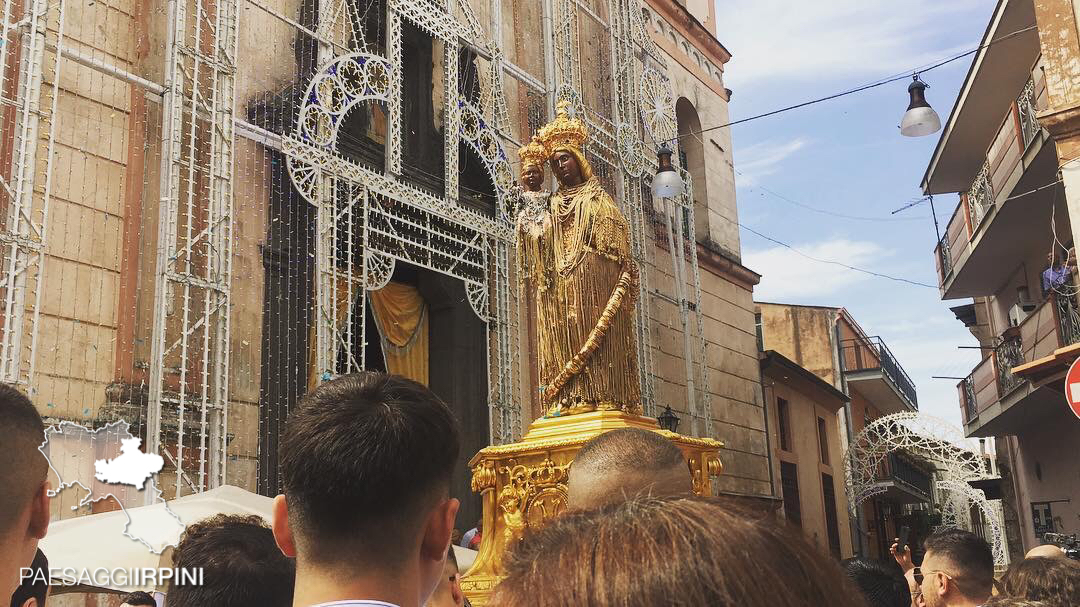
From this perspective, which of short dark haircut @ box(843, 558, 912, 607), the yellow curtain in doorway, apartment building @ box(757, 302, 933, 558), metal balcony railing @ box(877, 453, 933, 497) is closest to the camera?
short dark haircut @ box(843, 558, 912, 607)

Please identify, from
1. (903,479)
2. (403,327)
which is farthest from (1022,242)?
(903,479)

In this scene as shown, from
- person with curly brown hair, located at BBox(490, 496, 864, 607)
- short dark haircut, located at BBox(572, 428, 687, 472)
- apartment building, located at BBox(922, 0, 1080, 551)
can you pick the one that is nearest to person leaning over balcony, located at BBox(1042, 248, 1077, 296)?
apartment building, located at BBox(922, 0, 1080, 551)

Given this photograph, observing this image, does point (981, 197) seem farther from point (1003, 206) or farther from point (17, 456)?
point (17, 456)

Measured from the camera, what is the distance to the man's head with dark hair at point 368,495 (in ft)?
5.72

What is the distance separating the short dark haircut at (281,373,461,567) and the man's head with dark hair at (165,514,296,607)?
357mm

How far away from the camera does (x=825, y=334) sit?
29.7m

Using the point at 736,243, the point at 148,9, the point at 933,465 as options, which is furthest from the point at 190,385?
the point at 933,465

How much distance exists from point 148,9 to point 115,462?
158 inches

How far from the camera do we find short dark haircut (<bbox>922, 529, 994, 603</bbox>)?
3.90 metres

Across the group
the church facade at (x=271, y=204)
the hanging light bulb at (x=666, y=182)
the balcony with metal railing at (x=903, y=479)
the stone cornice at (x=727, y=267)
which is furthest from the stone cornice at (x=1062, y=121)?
the balcony with metal railing at (x=903, y=479)

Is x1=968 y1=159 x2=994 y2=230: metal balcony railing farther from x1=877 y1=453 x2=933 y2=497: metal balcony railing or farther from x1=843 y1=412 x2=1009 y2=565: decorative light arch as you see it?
x1=877 y1=453 x2=933 y2=497: metal balcony railing

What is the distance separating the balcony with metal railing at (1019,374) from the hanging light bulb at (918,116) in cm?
378

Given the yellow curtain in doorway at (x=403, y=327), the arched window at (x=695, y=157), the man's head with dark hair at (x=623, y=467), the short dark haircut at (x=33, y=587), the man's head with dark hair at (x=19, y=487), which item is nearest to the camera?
the man's head with dark hair at (x=19, y=487)

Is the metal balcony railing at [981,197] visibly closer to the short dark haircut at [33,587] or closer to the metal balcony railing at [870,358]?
the metal balcony railing at [870,358]
